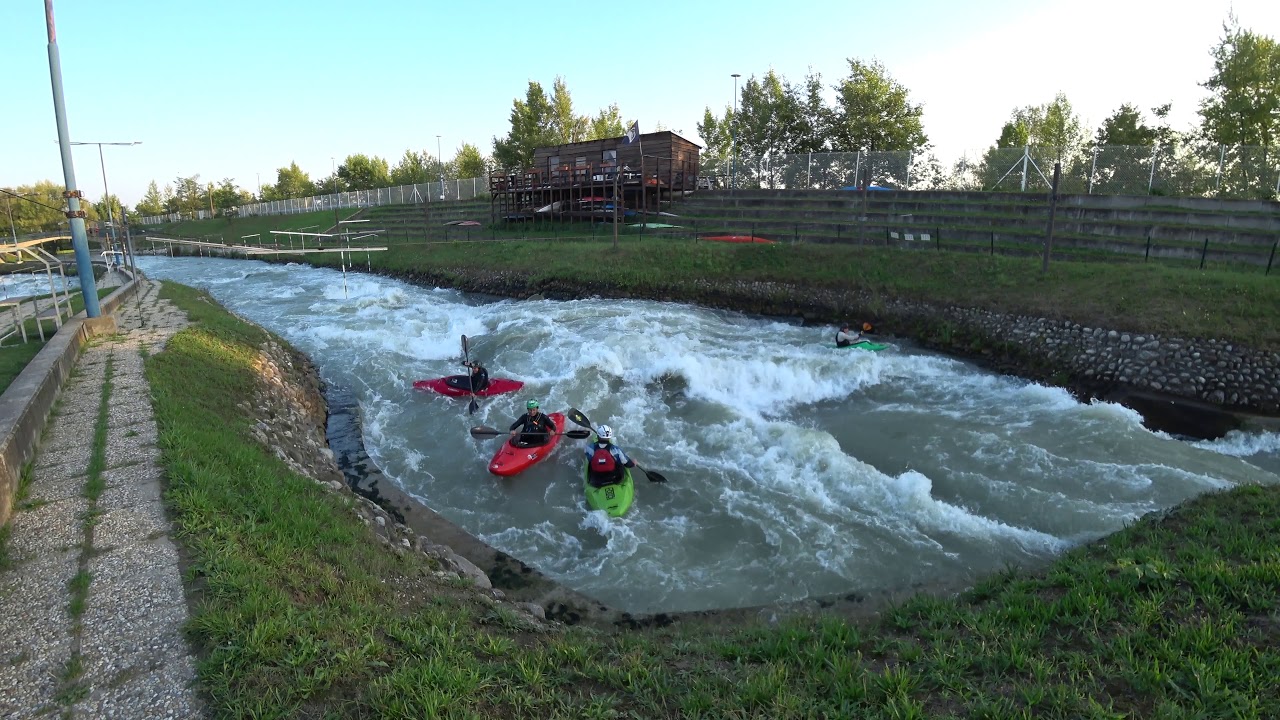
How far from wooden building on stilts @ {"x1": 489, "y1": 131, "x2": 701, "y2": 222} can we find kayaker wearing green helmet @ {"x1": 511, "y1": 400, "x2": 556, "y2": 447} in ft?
90.5

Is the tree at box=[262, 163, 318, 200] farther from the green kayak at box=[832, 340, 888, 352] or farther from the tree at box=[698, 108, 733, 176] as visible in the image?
the green kayak at box=[832, 340, 888, 352]

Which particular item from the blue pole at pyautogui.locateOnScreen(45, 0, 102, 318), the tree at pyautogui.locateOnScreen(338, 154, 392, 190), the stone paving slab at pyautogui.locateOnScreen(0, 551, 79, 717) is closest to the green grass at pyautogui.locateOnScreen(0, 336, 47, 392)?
the blue pole at pyautogui.locateOnScreen(45, 0, 102, 318)

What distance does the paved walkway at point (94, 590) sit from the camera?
13.6 feet

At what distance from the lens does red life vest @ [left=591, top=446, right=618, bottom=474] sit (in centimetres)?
1020

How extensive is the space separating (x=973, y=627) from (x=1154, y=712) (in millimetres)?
1320

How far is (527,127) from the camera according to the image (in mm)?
56438

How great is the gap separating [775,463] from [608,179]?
32.5 metres

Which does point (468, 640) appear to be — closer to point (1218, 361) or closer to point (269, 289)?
point (1218, 361)

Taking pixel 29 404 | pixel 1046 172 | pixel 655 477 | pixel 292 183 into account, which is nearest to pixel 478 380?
pixel 655 477

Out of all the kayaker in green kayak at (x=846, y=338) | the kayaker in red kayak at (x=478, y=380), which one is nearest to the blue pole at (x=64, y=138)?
the kayaker in red kayak at (x=478, y=380)

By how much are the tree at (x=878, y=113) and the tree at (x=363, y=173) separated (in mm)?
63666

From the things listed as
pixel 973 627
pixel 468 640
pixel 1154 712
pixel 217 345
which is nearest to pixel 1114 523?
pixel 973 627

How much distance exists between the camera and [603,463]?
1023 centimetres

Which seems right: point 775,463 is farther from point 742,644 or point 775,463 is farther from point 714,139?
point 714,139
